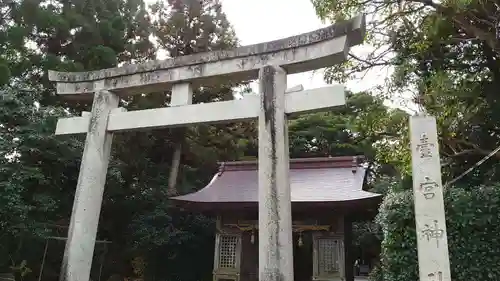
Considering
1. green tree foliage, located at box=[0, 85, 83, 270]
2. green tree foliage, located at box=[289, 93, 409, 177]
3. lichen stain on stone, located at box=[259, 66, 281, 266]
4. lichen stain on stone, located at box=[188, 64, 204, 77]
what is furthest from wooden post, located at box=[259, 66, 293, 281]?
green tree foliage, located at box=[289, 93, 409, 177]

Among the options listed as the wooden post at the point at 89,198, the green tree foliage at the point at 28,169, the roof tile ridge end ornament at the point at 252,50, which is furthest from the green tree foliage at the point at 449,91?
the green tree foliage at the point at 28,169

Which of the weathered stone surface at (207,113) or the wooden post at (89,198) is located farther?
the wooden post at (89,198)

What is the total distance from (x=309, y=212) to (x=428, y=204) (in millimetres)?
6841

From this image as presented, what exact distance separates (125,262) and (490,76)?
→ 39.2ft

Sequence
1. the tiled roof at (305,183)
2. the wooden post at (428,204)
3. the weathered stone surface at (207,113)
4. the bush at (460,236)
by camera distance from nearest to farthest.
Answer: the wooden post at (428,204), the weathered stone surface at (207,113), the bush at (460,236), the tiled roof at (305,183)

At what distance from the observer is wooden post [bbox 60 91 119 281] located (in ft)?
20.5

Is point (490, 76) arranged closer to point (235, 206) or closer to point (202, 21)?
point (235, 206)

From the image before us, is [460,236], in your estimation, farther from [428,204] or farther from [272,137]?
[272,137]

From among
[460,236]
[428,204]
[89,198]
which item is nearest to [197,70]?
[89,198]

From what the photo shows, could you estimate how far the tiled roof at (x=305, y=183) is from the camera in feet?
33.5

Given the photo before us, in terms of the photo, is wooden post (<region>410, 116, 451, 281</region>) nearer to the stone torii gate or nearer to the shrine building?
the stone torii gate

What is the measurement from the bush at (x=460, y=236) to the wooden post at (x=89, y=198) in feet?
17.0

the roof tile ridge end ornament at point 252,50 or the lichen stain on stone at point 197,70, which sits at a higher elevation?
the roof tile ridge end ornament at point 252,50

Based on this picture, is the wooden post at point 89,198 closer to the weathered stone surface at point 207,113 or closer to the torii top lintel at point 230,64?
the weathered stone surface at point 207,113
